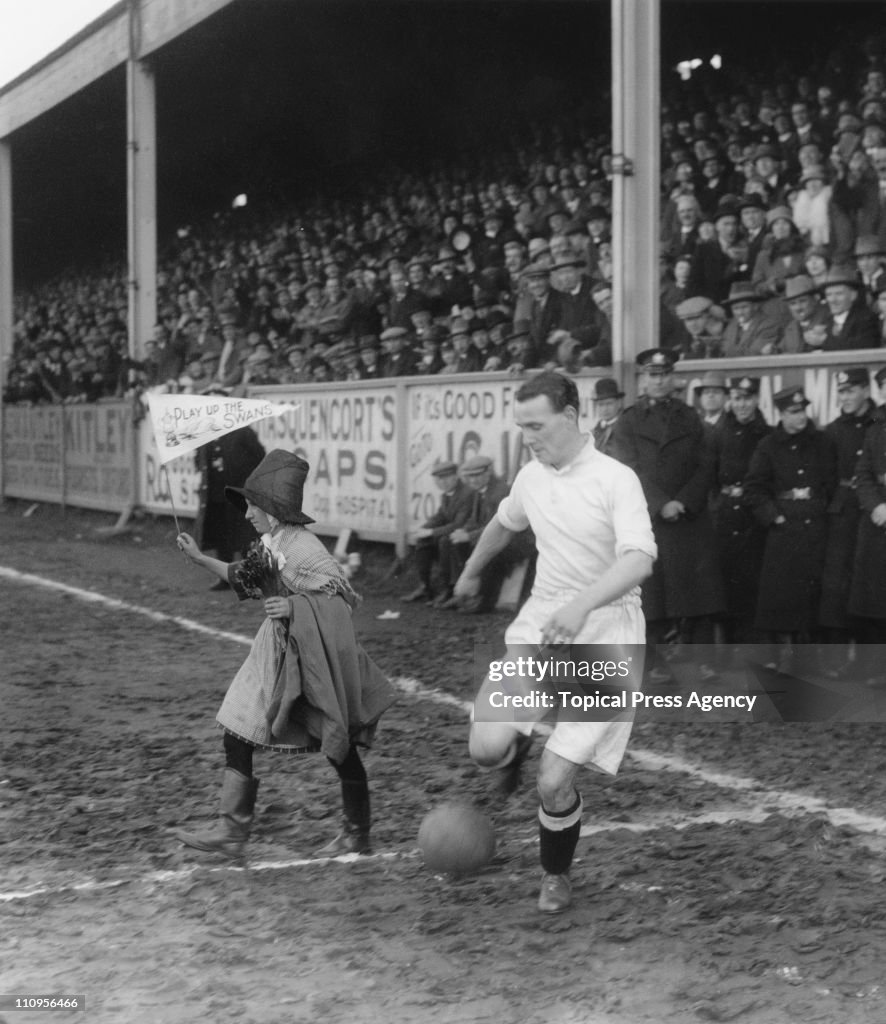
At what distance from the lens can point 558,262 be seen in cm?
1316

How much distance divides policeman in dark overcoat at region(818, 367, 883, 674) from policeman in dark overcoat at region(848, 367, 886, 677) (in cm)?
10

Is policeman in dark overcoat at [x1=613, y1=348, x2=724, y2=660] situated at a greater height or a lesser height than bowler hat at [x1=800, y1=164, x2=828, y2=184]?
lesser

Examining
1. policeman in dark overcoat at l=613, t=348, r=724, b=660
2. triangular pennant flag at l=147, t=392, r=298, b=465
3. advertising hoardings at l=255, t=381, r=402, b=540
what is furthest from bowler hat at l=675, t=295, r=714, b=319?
triangular pennant flag at l=147, t=392, r=298, b=465

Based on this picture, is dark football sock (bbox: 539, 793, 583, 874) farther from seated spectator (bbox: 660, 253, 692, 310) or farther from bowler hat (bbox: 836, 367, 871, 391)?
seated spectator (bbox: 660, 253, 692, 310)

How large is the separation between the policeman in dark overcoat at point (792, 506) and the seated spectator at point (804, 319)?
3.64 ft

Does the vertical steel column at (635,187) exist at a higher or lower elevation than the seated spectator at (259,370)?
higher

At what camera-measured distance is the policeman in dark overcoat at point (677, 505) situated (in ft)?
29.0

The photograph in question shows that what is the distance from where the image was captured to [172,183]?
32.0 metres

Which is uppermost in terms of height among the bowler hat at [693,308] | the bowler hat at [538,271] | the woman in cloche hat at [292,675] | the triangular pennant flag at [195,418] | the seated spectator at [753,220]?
the seated spectator at [753,220]

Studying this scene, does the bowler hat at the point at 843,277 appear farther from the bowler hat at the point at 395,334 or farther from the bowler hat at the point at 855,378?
the bowler hat at the point at 395,334

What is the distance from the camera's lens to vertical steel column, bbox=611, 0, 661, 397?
36.1 feet

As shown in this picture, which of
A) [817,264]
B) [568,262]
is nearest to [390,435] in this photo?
[568,262]

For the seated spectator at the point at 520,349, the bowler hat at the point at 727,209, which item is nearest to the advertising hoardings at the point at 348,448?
the seated spectator at the point at 520,349

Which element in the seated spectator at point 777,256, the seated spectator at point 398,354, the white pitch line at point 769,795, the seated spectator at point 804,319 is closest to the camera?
the white pitch line at point 769,795
